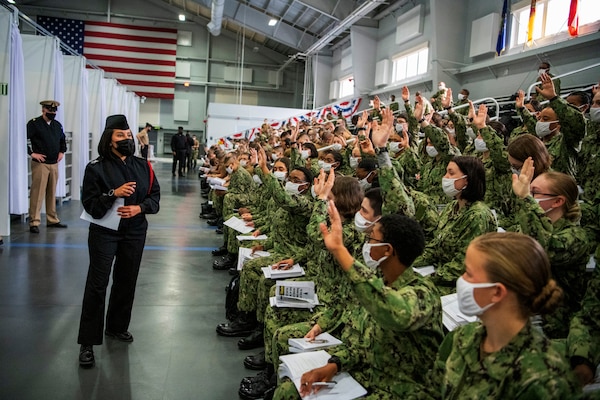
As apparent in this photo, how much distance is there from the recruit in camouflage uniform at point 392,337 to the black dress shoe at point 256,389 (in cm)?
88

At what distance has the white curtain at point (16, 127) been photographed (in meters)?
6.83

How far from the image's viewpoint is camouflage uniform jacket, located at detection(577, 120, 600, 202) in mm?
3570

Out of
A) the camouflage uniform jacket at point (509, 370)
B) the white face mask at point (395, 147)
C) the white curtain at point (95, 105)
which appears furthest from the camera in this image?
the white curtain at point (95, 105)

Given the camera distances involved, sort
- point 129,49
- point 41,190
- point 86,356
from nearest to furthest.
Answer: point 86,356 → point 41,190 → point 129,49

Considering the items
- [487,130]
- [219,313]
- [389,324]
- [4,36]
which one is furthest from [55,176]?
[389,324]

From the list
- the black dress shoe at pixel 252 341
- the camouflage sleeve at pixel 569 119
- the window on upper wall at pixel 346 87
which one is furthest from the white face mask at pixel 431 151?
the window on upper wall at pixel 346 87

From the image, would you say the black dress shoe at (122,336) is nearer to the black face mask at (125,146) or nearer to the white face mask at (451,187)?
the black face mask at (125,146)

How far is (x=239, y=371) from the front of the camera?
11.3 feet

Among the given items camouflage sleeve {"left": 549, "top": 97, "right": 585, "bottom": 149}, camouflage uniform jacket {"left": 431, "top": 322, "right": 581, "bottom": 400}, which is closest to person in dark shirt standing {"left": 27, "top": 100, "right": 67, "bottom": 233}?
camouflage sleeve {"left": 549, "top": 97, "right": 585, "bottom": 149}

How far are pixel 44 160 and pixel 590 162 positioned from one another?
7.04 m

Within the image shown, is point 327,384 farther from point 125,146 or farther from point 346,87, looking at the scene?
point 346,87

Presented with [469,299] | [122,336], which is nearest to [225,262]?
[122,336]

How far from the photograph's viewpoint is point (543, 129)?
164 inches

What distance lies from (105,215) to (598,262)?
2.92 metres
